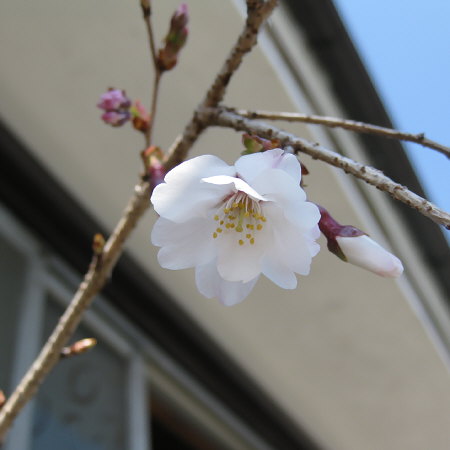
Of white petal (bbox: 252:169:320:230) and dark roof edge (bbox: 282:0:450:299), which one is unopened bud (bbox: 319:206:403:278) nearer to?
white petal (bbox: 252:169:320:230)

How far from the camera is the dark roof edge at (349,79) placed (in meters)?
1.45

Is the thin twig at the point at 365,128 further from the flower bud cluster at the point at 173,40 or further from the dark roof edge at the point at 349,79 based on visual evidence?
the dark roof edge at the point at 349,79

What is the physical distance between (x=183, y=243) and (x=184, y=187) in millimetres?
63

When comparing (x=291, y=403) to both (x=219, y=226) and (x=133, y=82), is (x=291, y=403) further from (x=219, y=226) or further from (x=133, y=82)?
(x=219, y=226)

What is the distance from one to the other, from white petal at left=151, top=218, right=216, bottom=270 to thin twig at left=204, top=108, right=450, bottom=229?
0.32ft

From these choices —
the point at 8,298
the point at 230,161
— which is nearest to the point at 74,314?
the point at 8,298

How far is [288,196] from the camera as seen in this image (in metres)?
0.46

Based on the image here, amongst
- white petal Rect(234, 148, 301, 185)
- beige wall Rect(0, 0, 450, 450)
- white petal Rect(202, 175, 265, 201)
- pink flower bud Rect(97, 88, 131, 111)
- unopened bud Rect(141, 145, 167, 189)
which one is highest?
beige wall Rect(0, 0, 450, 450)

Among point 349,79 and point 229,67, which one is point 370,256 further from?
point 349,79

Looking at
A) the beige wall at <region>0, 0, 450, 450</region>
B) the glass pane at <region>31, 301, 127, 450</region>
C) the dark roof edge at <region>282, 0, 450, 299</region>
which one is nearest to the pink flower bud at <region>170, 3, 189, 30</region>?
the beige wall at <region>0, 0, 450, 450</region>

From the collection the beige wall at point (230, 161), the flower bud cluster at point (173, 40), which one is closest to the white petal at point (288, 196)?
the flower bud cluster at point (173, 40)

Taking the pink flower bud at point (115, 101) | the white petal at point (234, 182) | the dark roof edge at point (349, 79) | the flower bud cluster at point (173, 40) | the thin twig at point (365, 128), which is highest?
the dark roof edge at point (349, 79)

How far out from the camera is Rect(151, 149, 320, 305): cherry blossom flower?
0.46 m

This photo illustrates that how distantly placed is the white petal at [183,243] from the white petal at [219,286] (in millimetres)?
11
